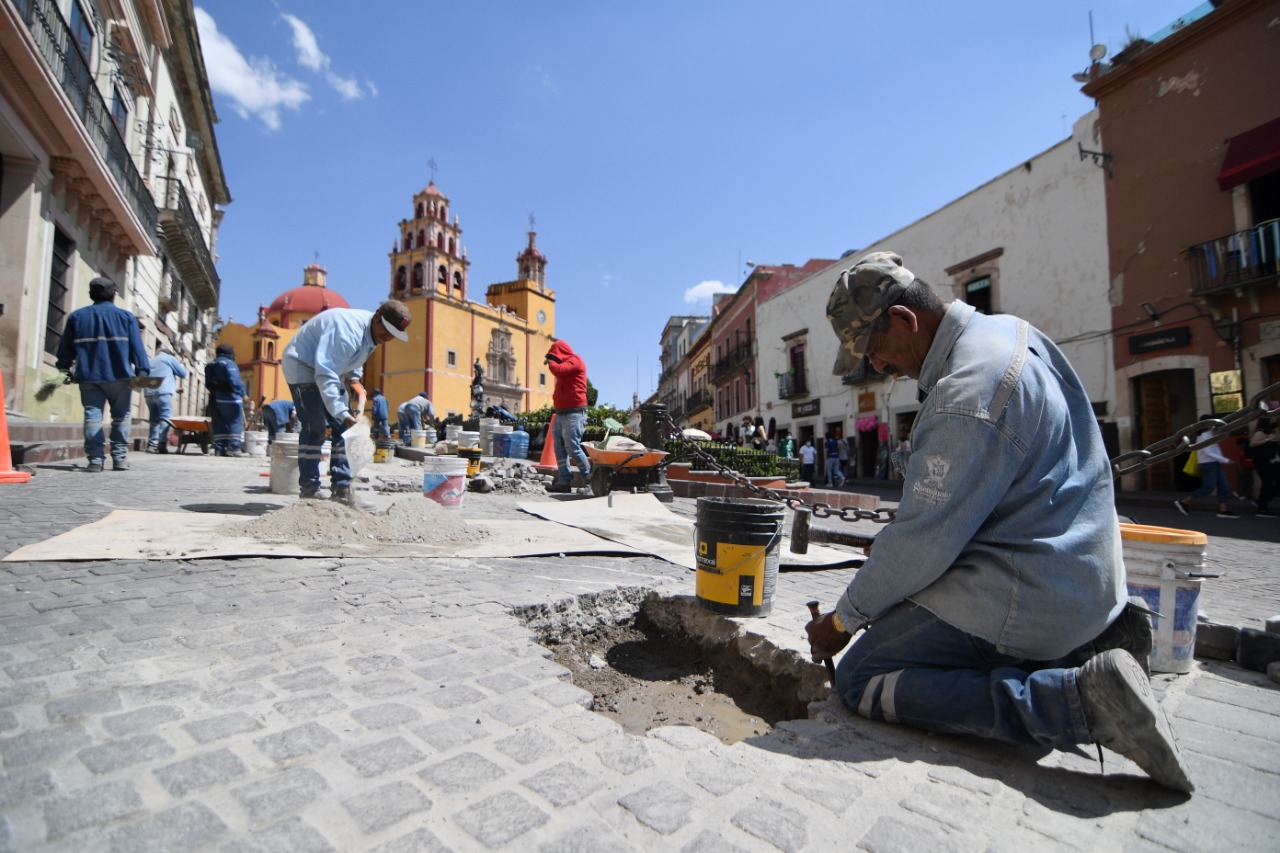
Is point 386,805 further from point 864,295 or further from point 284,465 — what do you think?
point 284,465

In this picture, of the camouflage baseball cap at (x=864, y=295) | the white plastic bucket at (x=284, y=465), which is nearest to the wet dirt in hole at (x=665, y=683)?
the camouflage baseball cap at (x=864, y=295)

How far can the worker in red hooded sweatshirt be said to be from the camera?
8.16m

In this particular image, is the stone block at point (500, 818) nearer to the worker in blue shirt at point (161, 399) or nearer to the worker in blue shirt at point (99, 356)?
the worker in blue shirt at point (99, 356)

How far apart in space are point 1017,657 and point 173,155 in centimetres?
2403

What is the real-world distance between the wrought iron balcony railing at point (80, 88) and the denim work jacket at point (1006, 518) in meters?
12.2

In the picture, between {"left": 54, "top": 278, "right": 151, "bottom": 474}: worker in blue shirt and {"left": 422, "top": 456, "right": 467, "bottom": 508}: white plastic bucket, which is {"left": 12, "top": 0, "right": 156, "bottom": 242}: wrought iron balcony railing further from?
{"left": 422, "top": 456, "right": 467, "bottom": 508}: white plastic bucket

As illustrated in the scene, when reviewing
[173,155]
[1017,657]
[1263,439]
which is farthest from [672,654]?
[173,155]

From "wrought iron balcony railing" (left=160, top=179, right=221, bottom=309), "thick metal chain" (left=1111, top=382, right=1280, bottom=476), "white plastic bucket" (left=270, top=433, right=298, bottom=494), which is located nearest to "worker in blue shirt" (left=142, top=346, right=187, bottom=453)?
"white plastic bucket" (left=270, top=433, right=298, bottom=494)

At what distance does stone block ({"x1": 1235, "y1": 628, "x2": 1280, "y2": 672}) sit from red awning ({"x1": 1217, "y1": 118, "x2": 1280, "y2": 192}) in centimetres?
1366

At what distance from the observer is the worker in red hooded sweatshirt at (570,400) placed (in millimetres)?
8156

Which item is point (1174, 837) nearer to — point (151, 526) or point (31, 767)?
point (31, 767)

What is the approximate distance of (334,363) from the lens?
5.00 m

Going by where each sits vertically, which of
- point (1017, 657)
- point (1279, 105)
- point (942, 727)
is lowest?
point (942, 727)

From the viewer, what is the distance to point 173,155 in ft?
61.2
